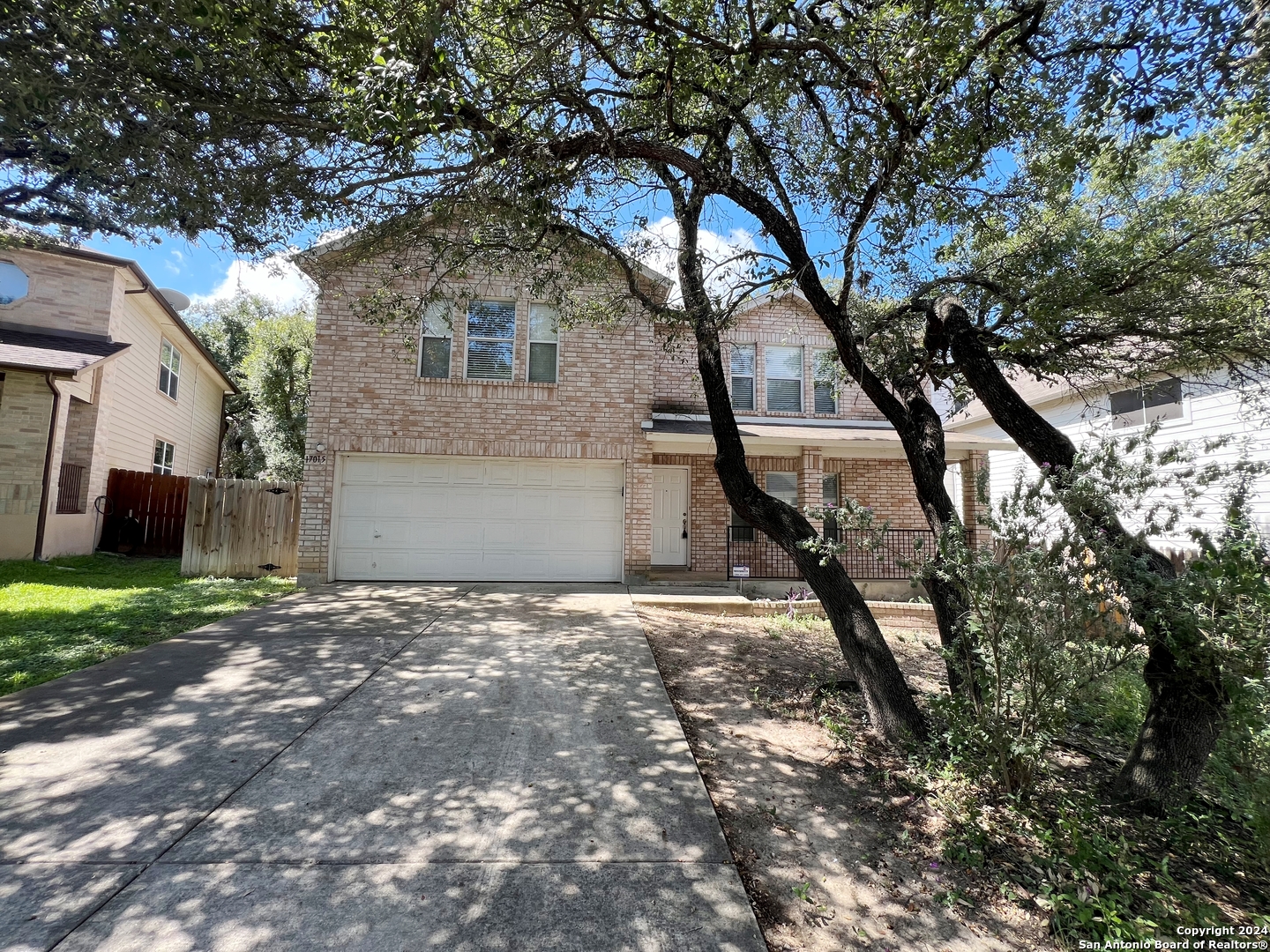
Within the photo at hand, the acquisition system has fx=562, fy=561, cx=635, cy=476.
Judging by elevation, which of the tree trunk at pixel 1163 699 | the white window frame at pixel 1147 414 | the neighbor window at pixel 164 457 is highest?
the white window frame at pixel 1147 414

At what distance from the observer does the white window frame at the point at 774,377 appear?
12.3 m

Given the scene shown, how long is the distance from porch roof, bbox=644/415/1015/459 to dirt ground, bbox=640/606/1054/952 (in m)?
5.22

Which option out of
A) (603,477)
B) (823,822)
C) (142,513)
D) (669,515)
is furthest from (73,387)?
(823,822)

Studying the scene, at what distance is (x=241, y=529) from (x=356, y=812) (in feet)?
31.4

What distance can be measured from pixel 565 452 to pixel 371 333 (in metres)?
3.83

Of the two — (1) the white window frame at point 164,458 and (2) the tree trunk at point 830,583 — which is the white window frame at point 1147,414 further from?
(1) the white window frame at point 164,458

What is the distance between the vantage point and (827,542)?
3.87 metres

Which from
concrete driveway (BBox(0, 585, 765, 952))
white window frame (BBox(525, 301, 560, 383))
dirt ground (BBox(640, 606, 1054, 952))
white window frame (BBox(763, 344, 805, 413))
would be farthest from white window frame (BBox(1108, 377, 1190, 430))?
concrete driveway (BBox(0, 585, 765, 952))

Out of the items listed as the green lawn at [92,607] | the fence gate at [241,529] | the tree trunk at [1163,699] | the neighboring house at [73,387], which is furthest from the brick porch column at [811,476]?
the neighboring house at [73,387]

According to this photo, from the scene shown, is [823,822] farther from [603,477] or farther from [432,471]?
[432,471]

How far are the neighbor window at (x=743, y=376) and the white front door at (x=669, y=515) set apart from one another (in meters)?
2.03

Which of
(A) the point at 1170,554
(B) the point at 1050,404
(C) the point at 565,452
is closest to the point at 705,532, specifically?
(C) the point at 565,452

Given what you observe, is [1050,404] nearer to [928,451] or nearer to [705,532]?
[705,532]

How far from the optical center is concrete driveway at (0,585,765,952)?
2.10 m
